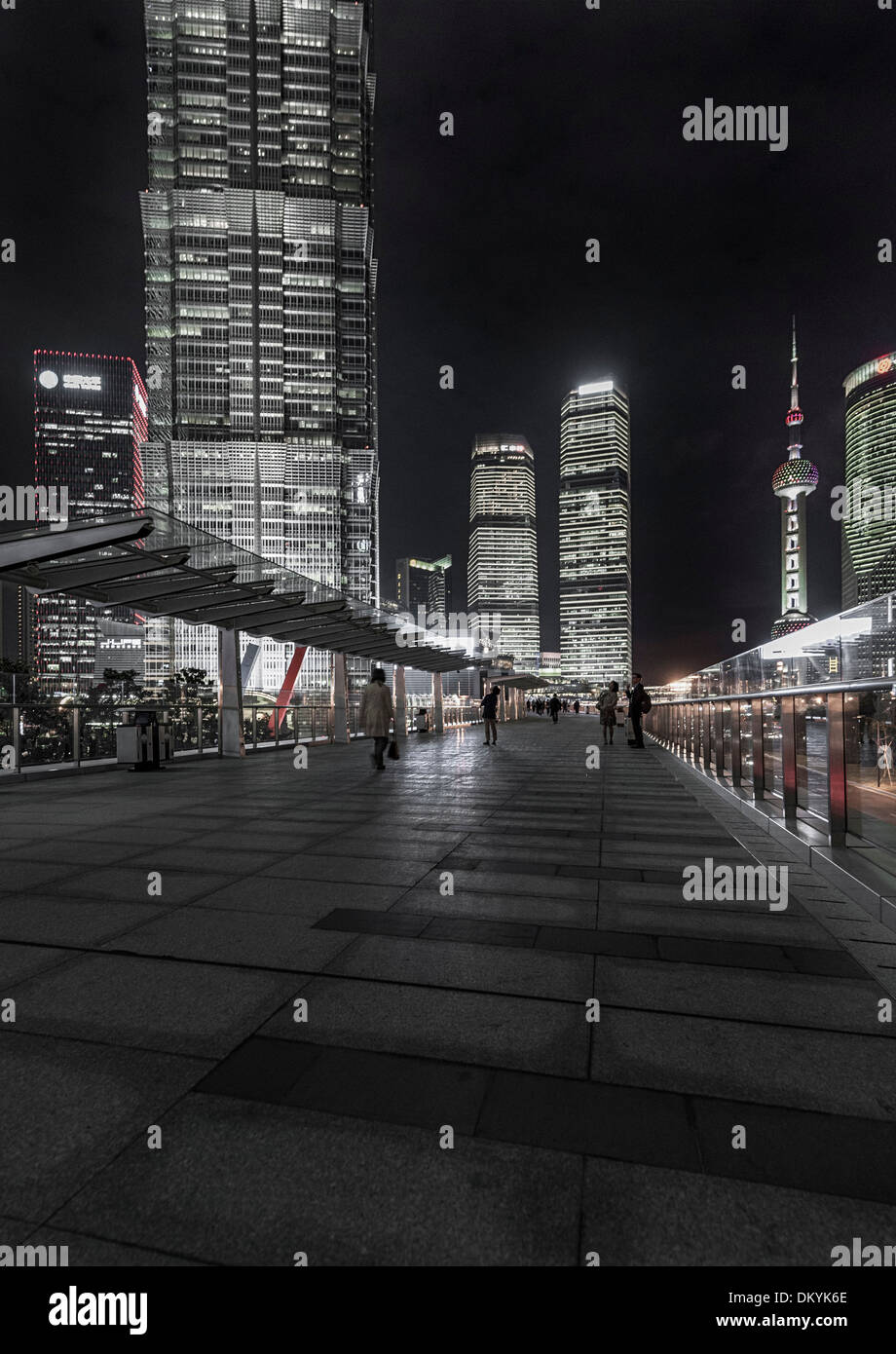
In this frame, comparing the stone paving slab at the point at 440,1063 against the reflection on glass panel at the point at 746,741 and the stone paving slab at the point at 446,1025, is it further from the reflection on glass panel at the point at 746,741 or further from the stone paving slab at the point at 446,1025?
the reflection on glass panel at the point at 746,741

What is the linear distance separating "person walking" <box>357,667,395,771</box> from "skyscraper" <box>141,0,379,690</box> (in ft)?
365

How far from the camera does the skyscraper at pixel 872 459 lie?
18000 centimetres

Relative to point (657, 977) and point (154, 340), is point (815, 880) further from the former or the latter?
point (154, 340)

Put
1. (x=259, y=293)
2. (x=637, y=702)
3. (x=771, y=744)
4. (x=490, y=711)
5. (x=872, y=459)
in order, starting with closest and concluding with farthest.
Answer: (x=771, y=744) → (x=637, y=702) → (x=490, y=711) → (x=259, y=293) → (x=872, y=459)

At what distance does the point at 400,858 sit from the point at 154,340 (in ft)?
485

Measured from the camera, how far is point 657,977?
305 cm

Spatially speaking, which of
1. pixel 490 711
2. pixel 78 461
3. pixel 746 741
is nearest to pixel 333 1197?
pixel 746 741

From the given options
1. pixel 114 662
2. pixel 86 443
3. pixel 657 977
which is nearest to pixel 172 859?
pixel 657 977

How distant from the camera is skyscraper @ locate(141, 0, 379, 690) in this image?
125m

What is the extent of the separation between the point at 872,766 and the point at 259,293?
147764 millimetres

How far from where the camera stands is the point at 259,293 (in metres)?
128

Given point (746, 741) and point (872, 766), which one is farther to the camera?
point (746, 741)

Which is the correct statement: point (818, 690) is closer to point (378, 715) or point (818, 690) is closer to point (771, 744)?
point (771, 744)

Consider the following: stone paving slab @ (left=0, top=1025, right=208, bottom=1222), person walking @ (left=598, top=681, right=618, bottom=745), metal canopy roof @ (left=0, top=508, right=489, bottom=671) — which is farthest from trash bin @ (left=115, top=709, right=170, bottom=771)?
person walking @ (left=598, top=681, right=618, bottom=745)
